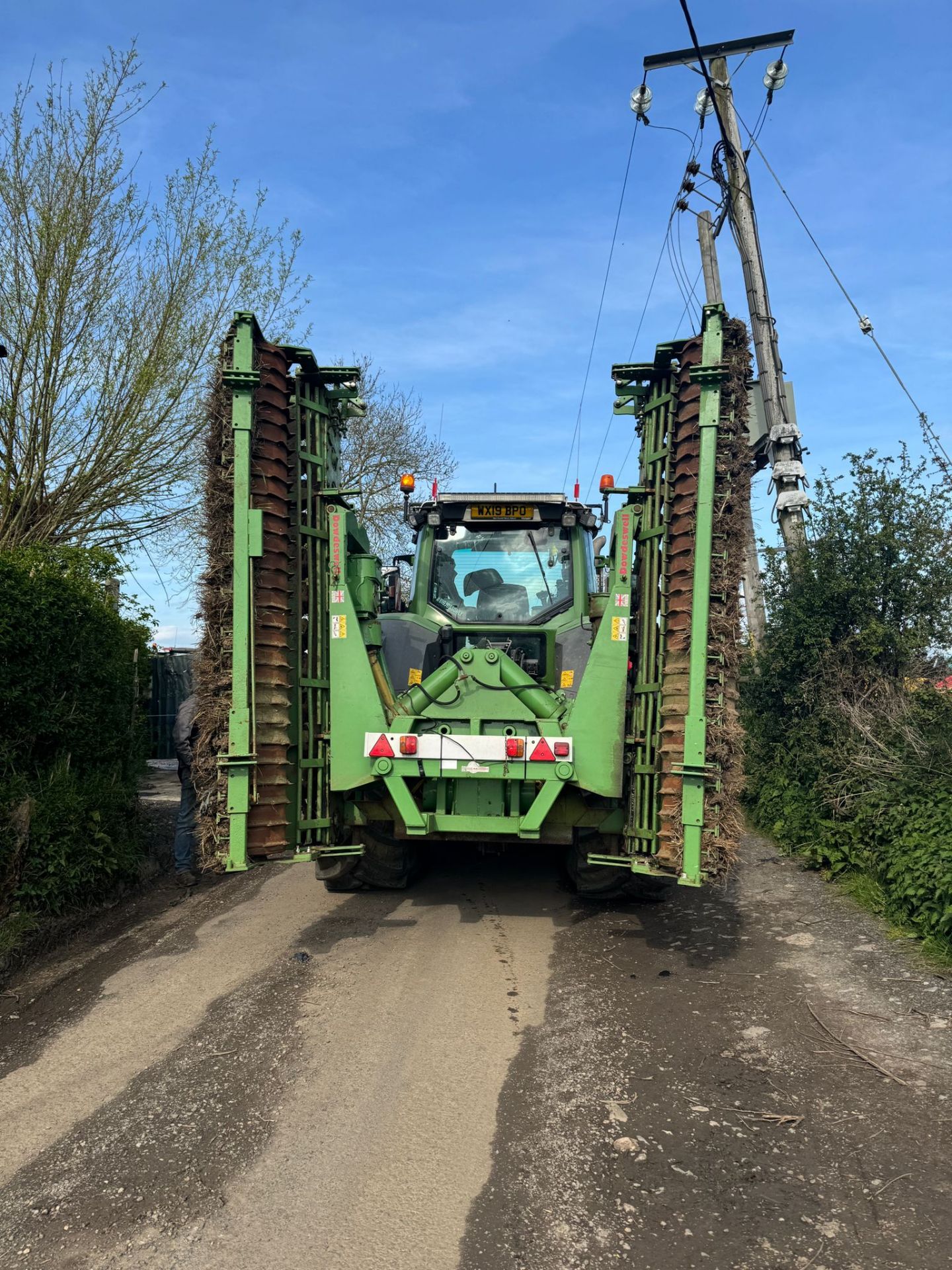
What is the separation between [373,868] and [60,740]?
2.50 metres

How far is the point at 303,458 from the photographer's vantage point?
5457mm

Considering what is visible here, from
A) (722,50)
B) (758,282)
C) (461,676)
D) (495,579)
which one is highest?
(722,50)

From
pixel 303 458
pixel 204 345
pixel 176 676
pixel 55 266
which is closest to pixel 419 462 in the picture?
pixel 176 676

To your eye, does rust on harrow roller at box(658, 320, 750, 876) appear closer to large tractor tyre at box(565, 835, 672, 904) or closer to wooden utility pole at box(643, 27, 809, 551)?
large tractor tyre at box(565, 835, 672, 904)

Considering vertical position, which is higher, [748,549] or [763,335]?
[763,335]

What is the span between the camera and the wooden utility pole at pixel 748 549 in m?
6.65

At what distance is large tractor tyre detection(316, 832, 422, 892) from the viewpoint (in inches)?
250

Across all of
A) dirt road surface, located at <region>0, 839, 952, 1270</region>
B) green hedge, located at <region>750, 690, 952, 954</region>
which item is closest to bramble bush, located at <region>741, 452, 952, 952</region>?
green hedge, located at <region>750, 690, 952, 954</region>

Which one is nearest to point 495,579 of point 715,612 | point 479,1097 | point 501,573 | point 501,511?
point 501,573

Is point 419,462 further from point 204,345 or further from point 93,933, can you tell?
point 93,933

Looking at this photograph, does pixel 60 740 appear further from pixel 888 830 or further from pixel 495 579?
pixel 888 830

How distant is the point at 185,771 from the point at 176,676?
8.46 m

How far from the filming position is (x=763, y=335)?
9602 mm

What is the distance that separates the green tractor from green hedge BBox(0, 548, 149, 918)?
5.09 feet
